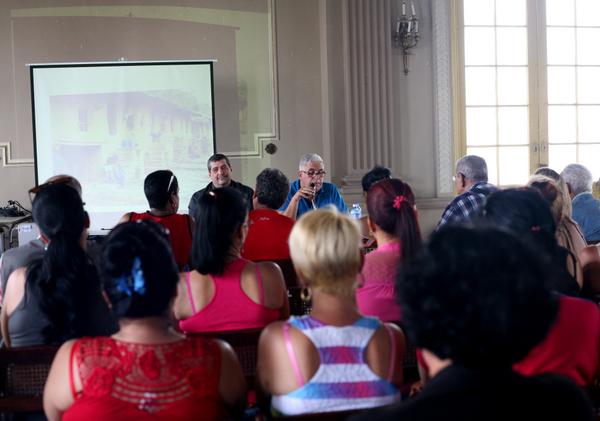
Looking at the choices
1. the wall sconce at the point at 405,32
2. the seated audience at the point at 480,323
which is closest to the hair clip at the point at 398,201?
the seated audience at the point at 480,323

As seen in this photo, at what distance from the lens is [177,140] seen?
20.8 ft

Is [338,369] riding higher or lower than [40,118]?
lower

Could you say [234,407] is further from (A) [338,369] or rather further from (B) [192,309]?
(B) [192,309]

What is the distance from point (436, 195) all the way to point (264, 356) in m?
5.24

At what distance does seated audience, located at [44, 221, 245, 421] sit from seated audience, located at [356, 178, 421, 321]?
947 millimetres

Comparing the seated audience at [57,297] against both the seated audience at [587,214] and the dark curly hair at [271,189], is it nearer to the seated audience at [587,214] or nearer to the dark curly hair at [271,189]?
the dark curly hair at [271,189]

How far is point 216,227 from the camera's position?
7.80ft

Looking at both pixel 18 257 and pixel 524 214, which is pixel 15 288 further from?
pixel 524 214

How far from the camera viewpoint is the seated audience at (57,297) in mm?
2322

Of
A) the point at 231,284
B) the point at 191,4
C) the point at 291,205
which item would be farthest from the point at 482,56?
the point at 231,284

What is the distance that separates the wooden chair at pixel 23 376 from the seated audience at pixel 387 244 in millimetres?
1005

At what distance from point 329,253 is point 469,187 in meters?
2.74

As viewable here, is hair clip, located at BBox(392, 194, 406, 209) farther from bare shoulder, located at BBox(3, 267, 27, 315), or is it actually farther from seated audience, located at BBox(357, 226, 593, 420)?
seated audience, located at BBox(357, 226, 593, 420)

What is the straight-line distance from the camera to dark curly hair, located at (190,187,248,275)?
2.32 metres
